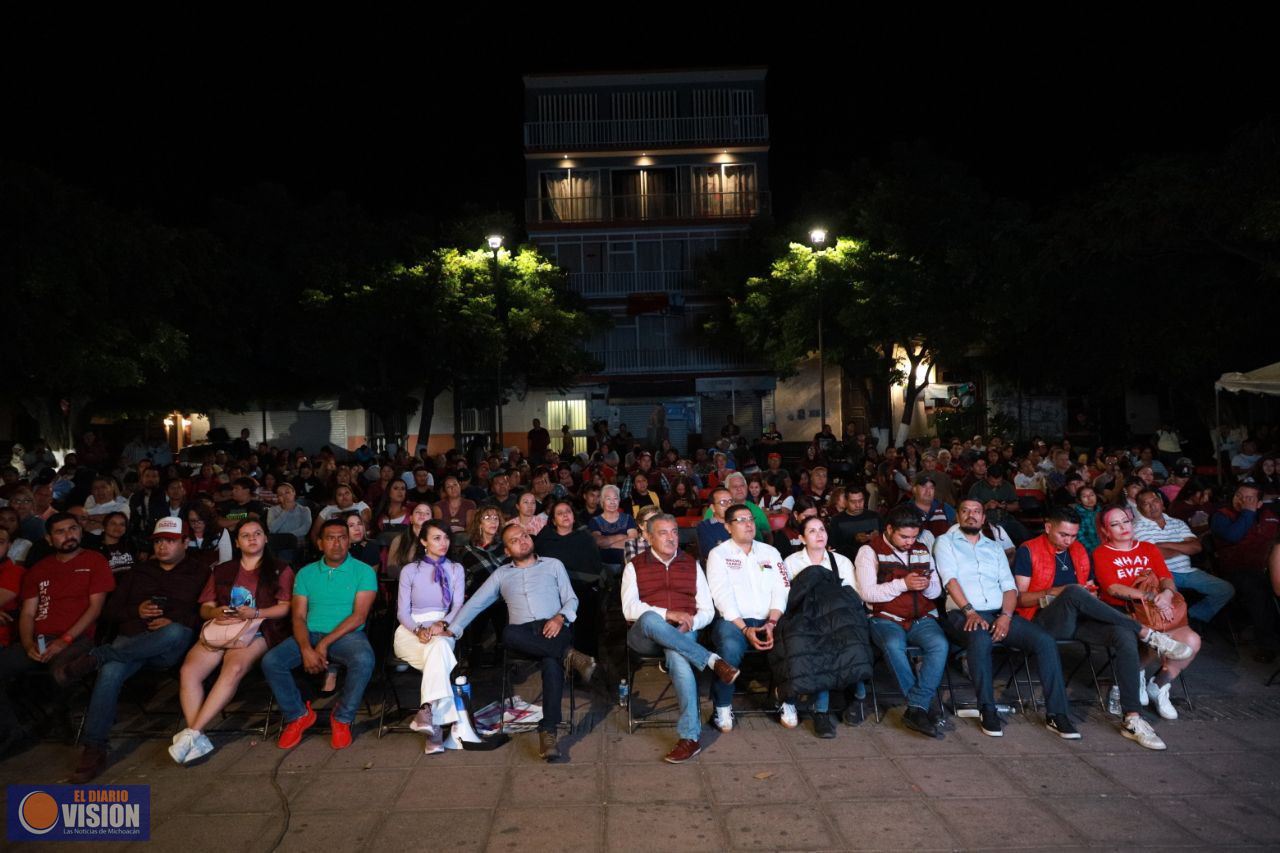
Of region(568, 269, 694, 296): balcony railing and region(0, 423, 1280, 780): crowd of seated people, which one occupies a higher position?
region(568, 269, 694, 296): balcony railing

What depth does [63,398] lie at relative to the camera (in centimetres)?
1905

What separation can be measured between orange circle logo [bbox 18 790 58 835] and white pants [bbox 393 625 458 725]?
6.18ft

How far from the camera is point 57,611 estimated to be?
580 cm

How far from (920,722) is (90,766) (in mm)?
4812

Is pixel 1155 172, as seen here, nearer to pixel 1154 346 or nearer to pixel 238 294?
pixel 1154 346

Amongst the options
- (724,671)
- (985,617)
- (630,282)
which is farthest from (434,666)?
(630,282)

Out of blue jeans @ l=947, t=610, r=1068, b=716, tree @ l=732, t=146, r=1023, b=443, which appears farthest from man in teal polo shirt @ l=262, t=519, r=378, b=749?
tree @ l=732, t=146, r=1023, b=443

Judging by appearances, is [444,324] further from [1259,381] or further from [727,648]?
[727,648]

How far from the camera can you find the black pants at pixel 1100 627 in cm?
548

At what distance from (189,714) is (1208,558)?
27.7 ft

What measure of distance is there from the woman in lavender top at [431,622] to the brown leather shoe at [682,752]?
1.31 m

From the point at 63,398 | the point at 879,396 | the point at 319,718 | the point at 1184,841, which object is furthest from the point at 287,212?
the point at 1184,841

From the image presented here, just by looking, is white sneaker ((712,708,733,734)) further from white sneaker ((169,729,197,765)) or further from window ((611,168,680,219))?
window ((611,168,680,219))

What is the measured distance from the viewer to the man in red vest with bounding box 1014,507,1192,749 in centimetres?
547
